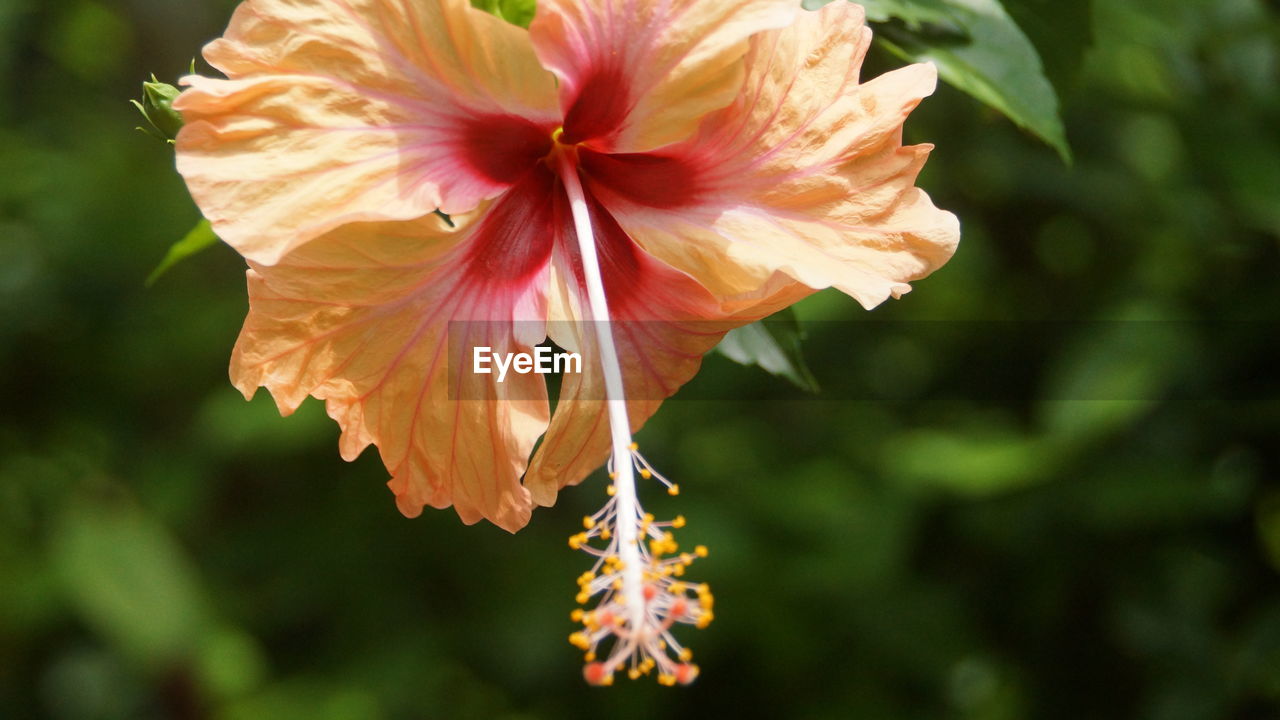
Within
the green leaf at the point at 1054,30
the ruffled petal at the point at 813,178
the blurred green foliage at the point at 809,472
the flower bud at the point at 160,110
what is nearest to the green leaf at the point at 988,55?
the green leaf at the point at 1054,30

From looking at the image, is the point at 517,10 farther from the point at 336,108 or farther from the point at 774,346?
the point at 774,346

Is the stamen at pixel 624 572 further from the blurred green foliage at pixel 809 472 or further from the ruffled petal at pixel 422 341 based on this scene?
the blurred green foliage at pixel 809 472

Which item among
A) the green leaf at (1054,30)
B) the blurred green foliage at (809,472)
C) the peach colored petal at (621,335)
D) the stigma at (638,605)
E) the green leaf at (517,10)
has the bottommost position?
the blurred green foliage at (809,472)

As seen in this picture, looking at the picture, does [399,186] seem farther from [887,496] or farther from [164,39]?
[164,39]

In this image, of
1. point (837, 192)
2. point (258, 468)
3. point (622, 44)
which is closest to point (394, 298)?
point (622, 44)

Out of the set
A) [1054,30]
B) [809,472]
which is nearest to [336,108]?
[1054,30]

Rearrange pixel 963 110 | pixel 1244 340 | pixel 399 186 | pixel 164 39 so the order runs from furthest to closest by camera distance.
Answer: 1. pixel 164 39
2. pixel 963 110
3. pixel 1244 340
4. pixel 399 186

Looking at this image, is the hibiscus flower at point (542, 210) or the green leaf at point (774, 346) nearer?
the hibiscus flower at point (542, 210)
